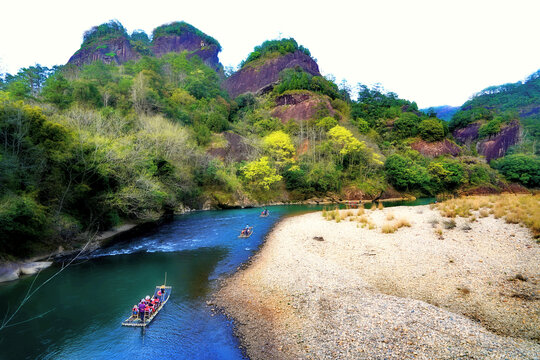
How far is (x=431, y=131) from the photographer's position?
212ft

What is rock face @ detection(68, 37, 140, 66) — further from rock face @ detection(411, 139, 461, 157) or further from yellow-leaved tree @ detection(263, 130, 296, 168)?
rock face @ detection(411, 139, 461, 157)

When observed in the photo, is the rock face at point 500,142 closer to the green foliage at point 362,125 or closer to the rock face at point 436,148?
the rock face at point 436,148

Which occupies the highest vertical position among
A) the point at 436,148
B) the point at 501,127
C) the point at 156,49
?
the point at 156,49

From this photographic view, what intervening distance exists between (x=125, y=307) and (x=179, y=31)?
125m

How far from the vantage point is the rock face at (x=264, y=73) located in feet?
273

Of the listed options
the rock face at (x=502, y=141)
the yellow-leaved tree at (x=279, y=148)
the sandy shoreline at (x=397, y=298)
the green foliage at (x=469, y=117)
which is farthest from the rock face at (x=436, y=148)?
the sandy shoreline at (x=397, y=298)

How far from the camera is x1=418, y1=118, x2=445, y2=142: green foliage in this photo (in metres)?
64.6

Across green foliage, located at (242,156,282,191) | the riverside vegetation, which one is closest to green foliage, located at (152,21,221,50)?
the riverside vegetation

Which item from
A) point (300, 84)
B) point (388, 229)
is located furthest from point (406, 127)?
point (388, 229)

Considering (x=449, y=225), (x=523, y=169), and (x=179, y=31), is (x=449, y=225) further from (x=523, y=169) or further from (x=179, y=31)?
(x=179, y=31)

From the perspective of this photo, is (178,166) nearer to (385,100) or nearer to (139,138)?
(139,138)

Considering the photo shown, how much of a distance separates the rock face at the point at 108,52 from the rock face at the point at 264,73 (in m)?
41.2

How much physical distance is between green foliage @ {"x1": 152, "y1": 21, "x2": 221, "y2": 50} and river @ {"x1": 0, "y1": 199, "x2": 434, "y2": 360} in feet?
379

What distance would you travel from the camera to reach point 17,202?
13.4 m
